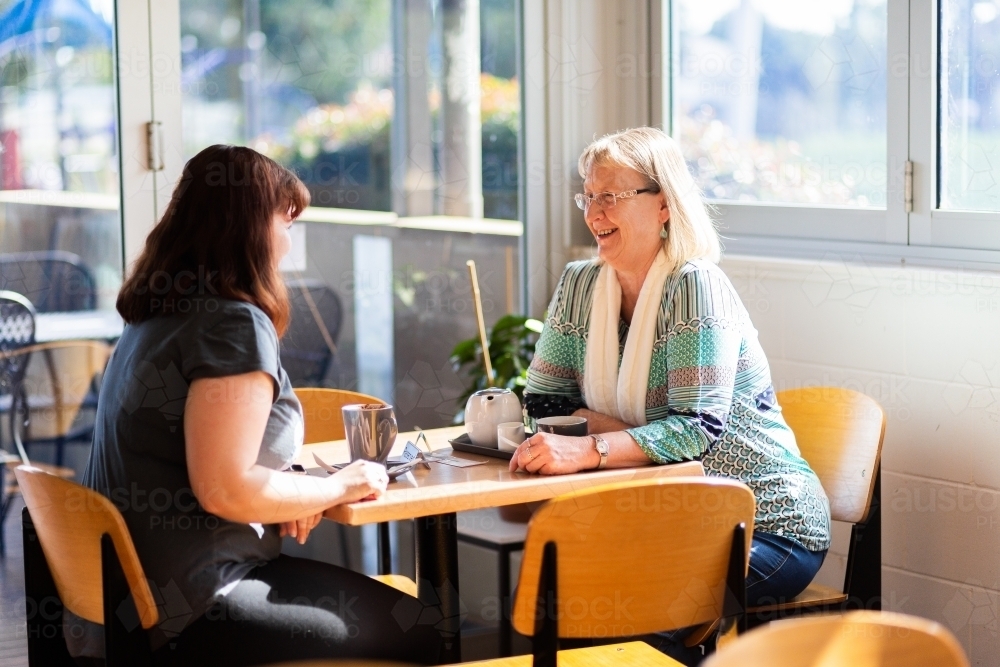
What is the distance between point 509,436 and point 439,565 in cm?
27

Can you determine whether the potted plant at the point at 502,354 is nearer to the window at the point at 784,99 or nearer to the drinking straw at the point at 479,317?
the drinking straw at the point at 479,317

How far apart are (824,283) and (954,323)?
1.22 ft

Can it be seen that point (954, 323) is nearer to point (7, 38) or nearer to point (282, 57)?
point (282, 57)

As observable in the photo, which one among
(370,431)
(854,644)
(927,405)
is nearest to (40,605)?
(370,431)

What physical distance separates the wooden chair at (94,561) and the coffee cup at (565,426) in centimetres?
77

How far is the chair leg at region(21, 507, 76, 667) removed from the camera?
205 cm

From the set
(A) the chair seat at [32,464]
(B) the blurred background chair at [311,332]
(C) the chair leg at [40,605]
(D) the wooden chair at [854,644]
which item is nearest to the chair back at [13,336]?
(A) the chair seat at [32,464]

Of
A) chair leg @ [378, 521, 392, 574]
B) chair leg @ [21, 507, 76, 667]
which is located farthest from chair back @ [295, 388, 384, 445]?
chair leg @ [21, 507, 76, 667]

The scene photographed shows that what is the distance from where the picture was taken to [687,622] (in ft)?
6.28

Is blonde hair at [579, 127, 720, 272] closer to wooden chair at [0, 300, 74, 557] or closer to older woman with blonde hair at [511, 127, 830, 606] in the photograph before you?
older woman with blonde hair at [511, 127, 830, 606]

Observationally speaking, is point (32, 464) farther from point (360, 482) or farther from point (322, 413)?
point (360, 482)

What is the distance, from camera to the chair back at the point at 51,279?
296cm

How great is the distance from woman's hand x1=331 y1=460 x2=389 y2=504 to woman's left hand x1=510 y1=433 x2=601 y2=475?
0.90 feet

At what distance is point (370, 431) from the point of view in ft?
6.97
